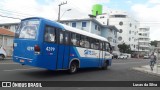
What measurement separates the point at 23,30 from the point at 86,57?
534cm

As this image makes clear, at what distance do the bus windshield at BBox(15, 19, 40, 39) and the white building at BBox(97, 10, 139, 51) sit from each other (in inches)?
3266

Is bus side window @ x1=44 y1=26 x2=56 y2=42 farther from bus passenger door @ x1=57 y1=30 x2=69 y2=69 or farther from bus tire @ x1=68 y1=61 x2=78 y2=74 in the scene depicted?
bus tire @ x1=68 y1=61 x2=78 y2=74

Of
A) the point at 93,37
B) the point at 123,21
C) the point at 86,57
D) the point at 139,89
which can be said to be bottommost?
the point at 139,89

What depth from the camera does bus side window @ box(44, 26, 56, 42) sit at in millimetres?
12523

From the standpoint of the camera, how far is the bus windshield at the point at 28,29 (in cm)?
1248

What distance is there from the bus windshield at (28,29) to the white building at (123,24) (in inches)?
3266

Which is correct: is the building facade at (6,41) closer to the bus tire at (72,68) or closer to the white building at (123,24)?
the bus tire at (72,68)

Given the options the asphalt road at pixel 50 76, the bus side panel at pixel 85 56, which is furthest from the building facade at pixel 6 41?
the bus side panel at pixel 85 56

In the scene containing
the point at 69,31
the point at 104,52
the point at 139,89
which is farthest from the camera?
the point at 104,52

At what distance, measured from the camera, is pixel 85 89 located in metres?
9.96

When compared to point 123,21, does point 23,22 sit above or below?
below

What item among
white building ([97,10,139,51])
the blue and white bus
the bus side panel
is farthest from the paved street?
white building ([97,10,139,51])

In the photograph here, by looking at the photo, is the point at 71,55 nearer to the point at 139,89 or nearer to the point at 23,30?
the point at 23,30

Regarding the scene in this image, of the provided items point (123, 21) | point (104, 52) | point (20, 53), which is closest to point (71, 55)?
point (20, 53)
